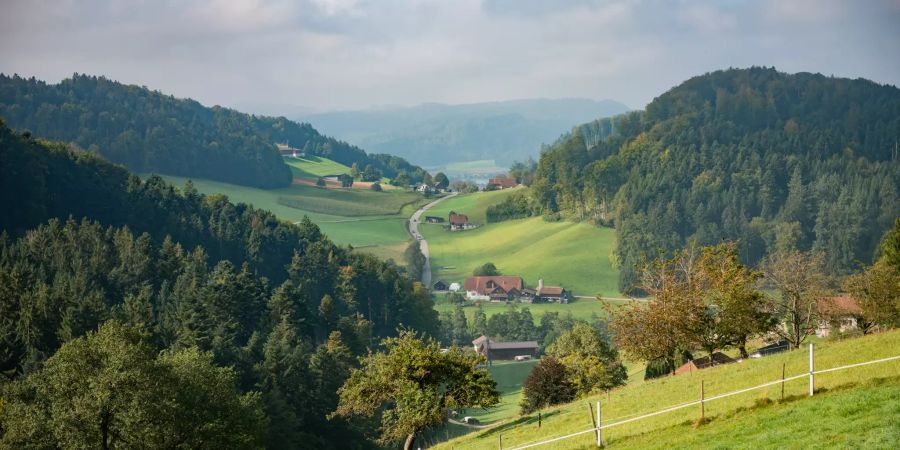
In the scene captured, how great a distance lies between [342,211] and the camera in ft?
589

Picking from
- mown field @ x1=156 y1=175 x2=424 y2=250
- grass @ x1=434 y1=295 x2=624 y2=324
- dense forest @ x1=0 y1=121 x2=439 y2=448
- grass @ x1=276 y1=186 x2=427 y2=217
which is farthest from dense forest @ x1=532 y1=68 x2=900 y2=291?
dense forest @ x1=0 y1=121 x2=439 y2=448

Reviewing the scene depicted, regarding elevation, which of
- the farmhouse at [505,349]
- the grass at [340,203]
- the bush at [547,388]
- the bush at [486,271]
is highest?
the grass at [340,203]

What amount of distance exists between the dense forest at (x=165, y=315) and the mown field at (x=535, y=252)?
29.7 m

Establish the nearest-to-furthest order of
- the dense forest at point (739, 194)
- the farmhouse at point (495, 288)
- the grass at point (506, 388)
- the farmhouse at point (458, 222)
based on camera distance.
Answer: the grass at point (506, 388), the farmhouse at point (495, 288), the dense forest at point (739, 194), the farmhouse at point (458, 222)

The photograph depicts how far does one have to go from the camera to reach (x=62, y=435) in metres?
33.1

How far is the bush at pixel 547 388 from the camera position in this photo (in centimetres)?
5559

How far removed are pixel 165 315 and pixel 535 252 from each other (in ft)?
274

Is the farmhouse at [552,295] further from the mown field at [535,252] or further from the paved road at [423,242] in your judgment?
the paved road at [423,242]

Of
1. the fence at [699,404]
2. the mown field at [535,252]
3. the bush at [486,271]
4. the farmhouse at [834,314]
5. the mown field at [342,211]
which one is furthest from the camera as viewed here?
the mown field at [342,211]

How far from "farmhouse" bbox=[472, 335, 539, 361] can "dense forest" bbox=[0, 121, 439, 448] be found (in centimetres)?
836

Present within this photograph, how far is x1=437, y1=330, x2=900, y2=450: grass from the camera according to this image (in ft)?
63.6

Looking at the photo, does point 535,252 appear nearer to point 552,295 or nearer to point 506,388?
point 552,295

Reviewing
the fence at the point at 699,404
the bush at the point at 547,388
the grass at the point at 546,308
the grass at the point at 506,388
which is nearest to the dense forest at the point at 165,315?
the bush at the point at 547,388

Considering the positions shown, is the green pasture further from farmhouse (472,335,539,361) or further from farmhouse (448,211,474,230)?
farmhouse (472,335,539,361)
